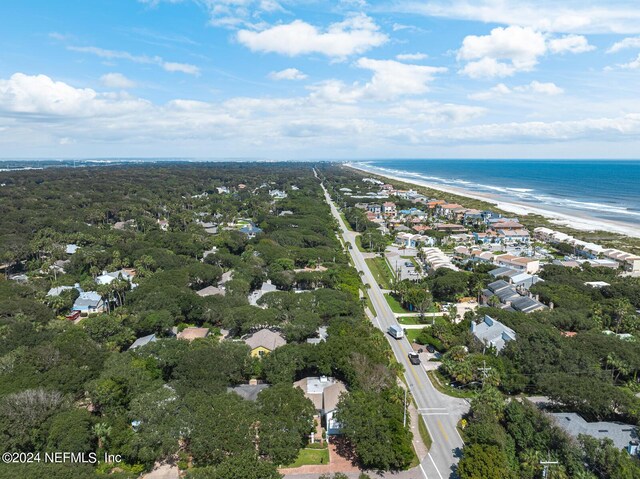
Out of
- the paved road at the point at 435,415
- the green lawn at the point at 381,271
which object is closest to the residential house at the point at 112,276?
the green lawn at the point at 381,271

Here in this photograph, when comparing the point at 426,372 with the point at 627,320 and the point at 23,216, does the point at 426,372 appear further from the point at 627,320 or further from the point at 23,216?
the point at 23,216

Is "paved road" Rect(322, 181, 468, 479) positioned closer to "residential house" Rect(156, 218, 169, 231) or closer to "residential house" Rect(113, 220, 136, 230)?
"residential house" Rect(156, 218, 169, 231)

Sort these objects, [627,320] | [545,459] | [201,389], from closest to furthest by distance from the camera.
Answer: [545,459] < [201,389] < [627,320]

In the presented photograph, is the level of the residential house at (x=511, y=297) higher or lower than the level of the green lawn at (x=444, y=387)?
higher

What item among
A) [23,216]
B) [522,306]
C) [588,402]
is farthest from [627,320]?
[23,216]

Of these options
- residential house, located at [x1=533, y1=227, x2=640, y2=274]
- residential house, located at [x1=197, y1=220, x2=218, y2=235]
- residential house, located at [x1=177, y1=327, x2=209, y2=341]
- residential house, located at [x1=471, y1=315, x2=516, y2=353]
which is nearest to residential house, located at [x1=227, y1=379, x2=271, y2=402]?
residential house, located at [x1=177, y1=327, x2=209, y2=341]

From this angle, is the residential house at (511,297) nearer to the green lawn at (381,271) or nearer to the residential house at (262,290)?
the green lawn at (381,271)

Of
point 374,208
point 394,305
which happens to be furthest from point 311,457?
point 374,208
